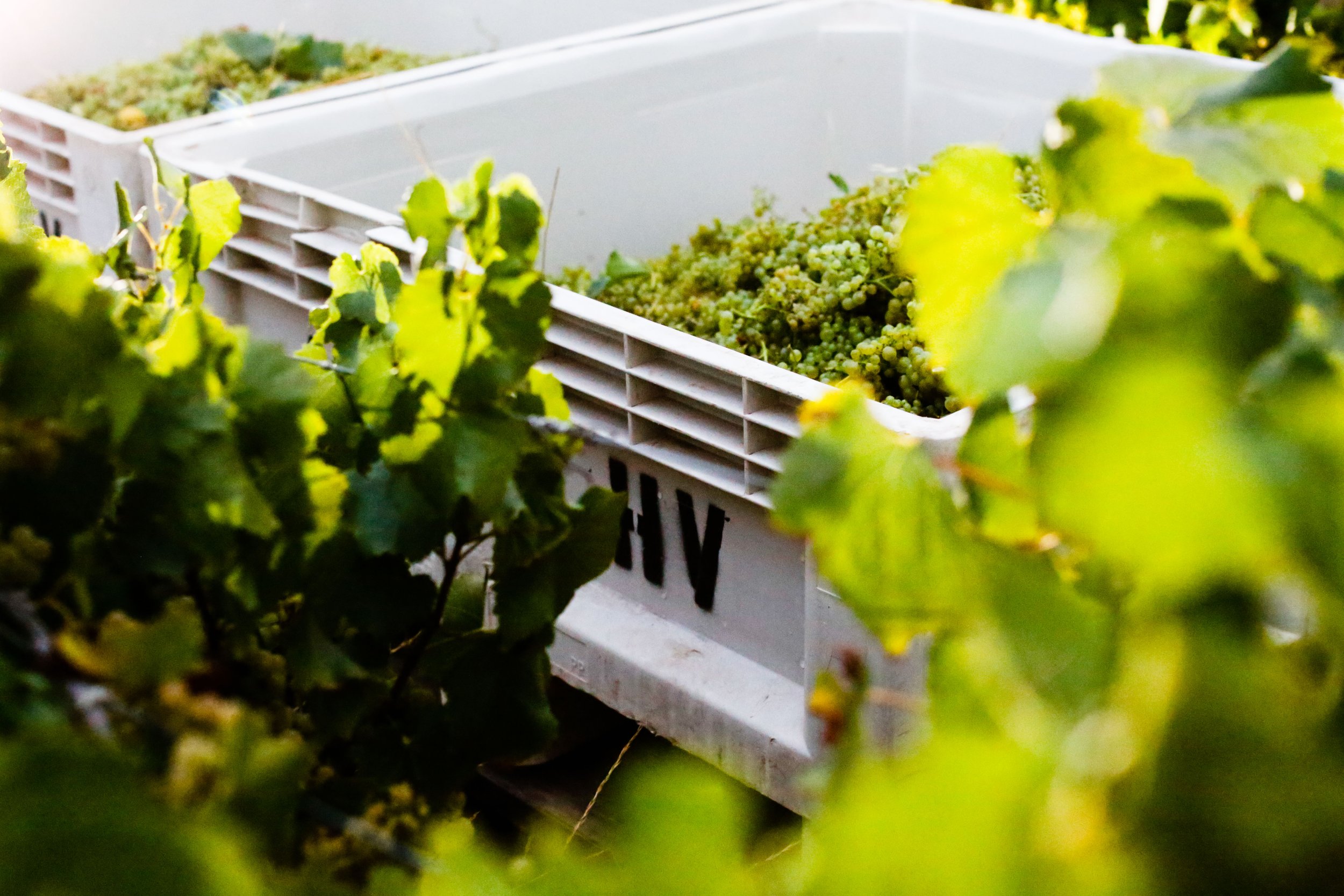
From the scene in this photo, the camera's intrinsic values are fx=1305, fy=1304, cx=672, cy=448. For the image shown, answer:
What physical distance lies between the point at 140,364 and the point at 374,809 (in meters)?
0.24

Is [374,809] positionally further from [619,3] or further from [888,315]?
[619,3]

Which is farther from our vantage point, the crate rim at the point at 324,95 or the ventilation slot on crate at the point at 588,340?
the crate rim at the point at 324,95

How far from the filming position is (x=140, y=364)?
586 millimetres

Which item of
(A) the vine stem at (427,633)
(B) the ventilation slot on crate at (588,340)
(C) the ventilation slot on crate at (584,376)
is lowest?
(C) the ventilation slot on crate at (584,376)

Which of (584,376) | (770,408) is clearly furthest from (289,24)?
(770,408)

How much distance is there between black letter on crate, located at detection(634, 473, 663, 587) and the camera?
4.89ft

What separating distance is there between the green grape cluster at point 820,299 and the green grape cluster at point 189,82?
142 cm

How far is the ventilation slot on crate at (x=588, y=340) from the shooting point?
1460mm

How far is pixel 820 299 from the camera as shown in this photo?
188cm

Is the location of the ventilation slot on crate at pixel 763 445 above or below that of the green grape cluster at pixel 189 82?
above

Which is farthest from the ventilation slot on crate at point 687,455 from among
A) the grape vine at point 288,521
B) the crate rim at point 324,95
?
the crate rim at point 324,95

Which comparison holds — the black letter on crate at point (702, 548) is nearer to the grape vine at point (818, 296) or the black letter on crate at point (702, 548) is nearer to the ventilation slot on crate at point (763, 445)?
the ventilation slot on crate at point (763, 445)

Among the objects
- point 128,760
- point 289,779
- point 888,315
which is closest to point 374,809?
point 289,779

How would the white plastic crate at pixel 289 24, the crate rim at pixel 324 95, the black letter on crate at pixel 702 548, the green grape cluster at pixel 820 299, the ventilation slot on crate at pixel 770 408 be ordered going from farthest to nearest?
the white plastic crate at pixel 289 24 < the crate rim at pixel 324 95 < the green grape cluster at pixel 820 299 < the black letter on crate at pixel 702 548 < the ventilation slot on crate at pixel 770 408
